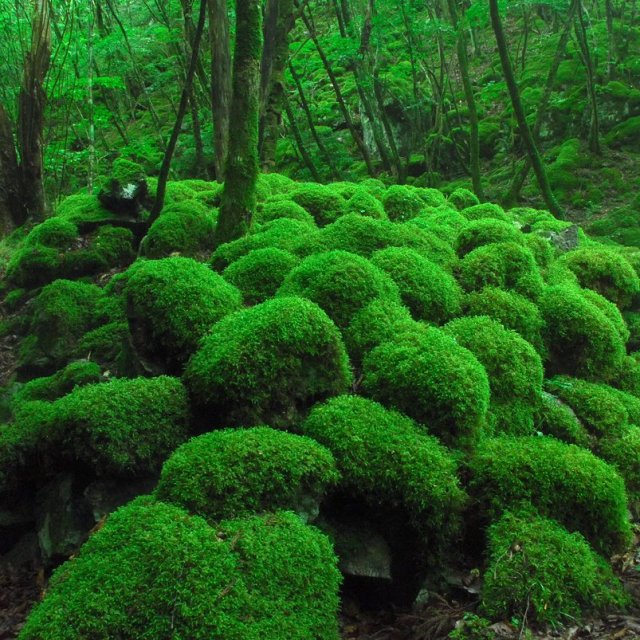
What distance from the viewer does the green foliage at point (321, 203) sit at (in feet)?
27.5

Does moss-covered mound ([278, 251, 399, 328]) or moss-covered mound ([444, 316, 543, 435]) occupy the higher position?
moss-covered mound ([278, 251, 399, 328])

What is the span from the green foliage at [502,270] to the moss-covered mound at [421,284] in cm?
28

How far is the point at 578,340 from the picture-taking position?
5797 millimetres

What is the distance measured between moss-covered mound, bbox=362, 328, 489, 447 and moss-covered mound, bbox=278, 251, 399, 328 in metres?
0.69

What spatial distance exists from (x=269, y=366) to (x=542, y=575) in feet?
6.96

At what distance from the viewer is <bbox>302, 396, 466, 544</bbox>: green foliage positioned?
362 cm

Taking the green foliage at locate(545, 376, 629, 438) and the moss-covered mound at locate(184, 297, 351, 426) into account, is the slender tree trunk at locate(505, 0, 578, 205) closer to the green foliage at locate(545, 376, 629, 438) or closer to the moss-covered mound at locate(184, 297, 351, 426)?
the green foliage at locate(545, 376, 629, 438)

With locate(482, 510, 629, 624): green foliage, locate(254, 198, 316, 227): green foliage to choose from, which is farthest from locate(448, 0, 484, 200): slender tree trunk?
locate(482, 510, 629, 624): green foliage

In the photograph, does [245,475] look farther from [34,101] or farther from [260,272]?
[34,101]

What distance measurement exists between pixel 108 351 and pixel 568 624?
16.2ft

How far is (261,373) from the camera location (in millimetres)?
3984

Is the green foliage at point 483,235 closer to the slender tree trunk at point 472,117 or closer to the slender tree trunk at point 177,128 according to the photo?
the slender tree trunk at point 177,128

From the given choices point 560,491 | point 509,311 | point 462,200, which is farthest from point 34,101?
point 560,491

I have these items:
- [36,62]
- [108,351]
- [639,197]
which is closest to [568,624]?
[108,351]
